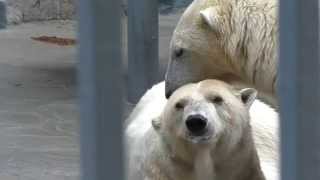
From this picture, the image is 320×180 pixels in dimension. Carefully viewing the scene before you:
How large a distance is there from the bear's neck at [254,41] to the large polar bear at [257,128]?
0.15 meters

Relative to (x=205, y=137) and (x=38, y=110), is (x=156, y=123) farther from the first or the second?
(x=38, y=110)

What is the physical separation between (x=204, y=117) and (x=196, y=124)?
56 millimetres

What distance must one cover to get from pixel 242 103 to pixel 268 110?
89 centimetres

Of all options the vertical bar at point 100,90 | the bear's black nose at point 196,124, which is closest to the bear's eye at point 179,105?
the bear's black nose at point 196,124

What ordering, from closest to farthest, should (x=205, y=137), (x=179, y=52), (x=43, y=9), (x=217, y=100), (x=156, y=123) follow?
(x=205, y=137)
(x=217, y=100)
(x=156, y=123)
(x=179, y=52)
(x=43, y=9)

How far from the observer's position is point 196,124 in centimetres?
335

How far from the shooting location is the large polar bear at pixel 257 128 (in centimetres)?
421

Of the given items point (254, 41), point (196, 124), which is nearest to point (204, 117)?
point (196, 124)

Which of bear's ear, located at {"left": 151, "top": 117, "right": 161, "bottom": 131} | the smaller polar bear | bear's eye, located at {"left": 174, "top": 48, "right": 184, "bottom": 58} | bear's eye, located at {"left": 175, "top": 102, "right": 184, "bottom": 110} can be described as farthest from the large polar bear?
bear's eye, located at {"left": 175, "top": 102, "right": 184, "bottom": 110}

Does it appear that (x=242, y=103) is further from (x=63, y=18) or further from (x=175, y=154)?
(x=63, y=18)

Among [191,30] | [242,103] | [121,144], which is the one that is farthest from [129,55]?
[121,144]

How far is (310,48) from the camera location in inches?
49.0

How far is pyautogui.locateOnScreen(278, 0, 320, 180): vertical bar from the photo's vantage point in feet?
3.99

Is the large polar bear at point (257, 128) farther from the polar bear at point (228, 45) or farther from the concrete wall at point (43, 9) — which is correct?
the concrete wall at point (43, 9)
